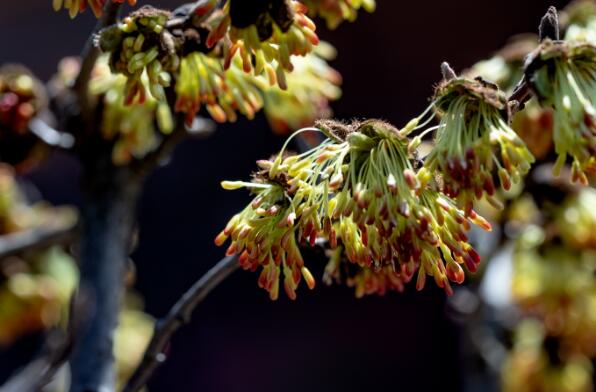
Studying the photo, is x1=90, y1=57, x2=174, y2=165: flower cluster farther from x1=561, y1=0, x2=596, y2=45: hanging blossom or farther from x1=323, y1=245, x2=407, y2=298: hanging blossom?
x1=561, y1=0, x2=596, y2=45: hanging blossom

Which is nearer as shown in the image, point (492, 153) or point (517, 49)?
point (492, 153)

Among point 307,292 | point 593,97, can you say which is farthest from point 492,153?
point 307,292

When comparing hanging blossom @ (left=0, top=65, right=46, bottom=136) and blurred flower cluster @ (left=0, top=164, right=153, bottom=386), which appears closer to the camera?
hanging blossom @ (left=0, top=65, right=46, bottom=136)

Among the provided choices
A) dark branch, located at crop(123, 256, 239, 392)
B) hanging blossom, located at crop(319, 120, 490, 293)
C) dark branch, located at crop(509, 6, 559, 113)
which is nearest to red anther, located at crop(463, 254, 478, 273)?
hanging blossom, located at crop(319, 120, 490, 293)

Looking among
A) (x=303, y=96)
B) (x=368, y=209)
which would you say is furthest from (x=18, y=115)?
(x=368, y=209)

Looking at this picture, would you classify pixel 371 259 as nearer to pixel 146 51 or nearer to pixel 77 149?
pixel 146 51
